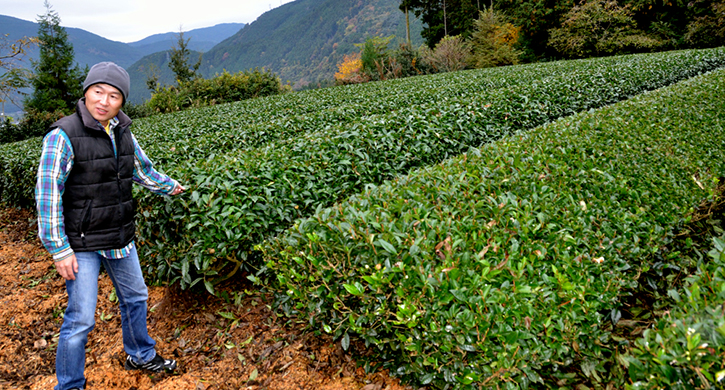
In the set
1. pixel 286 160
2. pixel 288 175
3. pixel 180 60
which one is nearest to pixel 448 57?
pixel 180 60

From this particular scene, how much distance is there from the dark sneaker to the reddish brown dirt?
1.9 inches

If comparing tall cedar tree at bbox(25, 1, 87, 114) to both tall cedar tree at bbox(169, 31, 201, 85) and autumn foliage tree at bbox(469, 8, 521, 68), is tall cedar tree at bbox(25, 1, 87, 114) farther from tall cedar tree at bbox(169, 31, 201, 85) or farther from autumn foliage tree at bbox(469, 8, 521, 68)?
autumn foliage tree at bbox(469, 8, 521, 68)

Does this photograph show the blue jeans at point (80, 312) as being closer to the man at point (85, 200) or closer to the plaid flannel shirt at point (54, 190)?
the man at point (85, 200)

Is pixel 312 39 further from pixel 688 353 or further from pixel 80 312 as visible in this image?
pixel 688 353

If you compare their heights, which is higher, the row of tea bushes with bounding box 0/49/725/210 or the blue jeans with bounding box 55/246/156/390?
the row of tea bushes with bounding box 0/49/725/210

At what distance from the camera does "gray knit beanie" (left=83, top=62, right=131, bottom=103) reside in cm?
215

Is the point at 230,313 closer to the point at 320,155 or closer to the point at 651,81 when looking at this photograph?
the point at 320,155

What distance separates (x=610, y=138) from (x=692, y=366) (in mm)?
3214

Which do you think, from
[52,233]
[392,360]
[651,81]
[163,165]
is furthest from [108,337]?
[651,81]

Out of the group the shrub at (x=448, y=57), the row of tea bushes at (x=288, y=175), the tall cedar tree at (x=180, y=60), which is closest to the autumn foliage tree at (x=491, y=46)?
the shrub at (x=448, y=57)

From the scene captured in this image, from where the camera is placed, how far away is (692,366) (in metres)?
1.27

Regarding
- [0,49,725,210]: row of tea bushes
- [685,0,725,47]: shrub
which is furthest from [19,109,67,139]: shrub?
[685,0,725,47]: shrub

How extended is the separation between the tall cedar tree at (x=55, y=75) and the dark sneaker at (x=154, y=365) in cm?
2470

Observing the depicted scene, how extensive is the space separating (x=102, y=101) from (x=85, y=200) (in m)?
0.61
